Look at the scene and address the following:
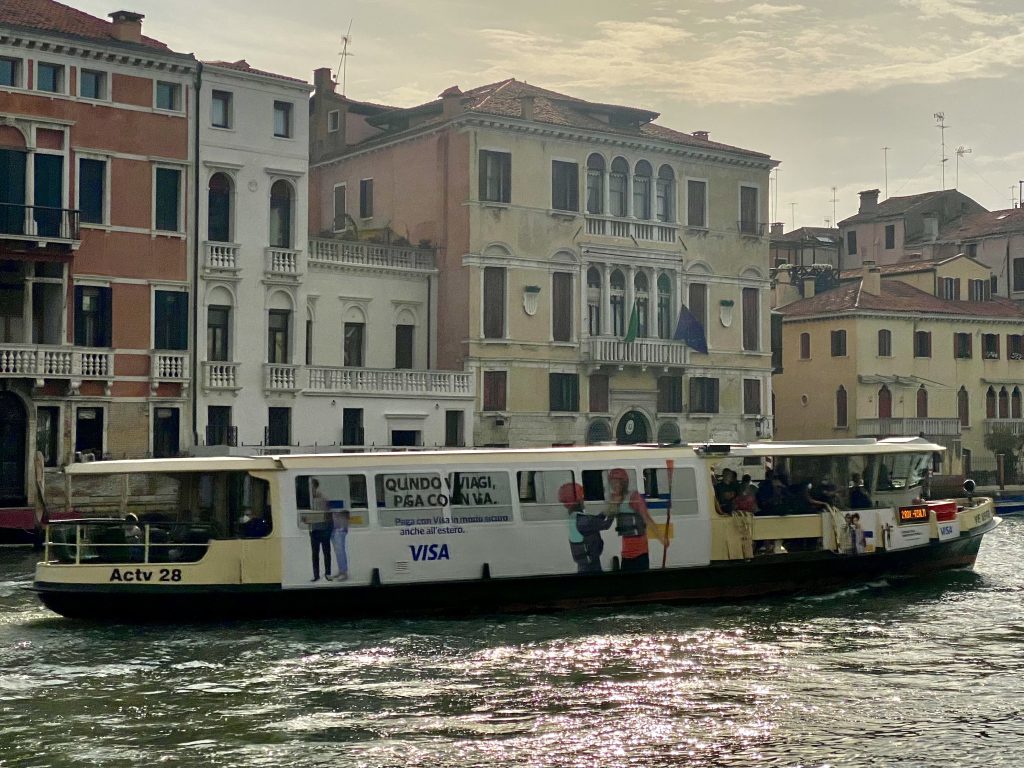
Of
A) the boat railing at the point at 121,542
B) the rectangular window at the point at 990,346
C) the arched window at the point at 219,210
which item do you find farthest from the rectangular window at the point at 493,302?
the rectangular window at the point at 990,346

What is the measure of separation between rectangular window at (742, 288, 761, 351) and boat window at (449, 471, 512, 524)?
26.6m

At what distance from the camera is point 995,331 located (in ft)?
181

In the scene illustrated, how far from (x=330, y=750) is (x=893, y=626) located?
9686 mm

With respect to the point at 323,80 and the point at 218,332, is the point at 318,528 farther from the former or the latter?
the point at 323,80

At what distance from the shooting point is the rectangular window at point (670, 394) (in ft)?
146

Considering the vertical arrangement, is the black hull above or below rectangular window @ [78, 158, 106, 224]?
below

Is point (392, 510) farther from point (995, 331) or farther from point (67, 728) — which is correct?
point (995, 331)

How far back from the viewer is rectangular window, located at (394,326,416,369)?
40406 millimetres

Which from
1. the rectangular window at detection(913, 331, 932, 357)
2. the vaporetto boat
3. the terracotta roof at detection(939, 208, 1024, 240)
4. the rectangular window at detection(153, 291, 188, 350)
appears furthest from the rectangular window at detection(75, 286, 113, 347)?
the terracotta roof at detection(939, 208, 1024, 240)

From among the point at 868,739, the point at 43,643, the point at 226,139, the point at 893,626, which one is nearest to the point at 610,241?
the point at 226,139

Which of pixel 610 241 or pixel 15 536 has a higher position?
pixel 610 241

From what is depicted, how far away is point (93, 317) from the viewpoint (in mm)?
33719

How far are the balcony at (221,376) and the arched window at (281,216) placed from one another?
3.38 meters

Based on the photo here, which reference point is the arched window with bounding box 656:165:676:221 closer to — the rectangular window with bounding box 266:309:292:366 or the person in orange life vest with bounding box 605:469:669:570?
the rectangular window with bounding box 266:309:292:366
